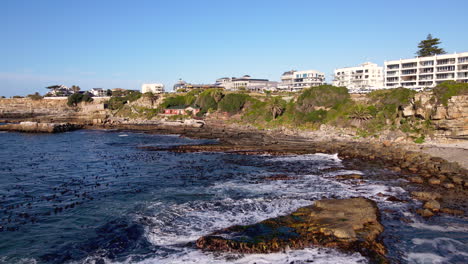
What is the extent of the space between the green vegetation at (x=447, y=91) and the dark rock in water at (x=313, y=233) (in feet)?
118

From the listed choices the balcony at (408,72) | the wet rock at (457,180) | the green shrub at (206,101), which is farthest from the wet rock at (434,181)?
the green shrub at (206,101)

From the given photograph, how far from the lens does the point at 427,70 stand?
82312mm

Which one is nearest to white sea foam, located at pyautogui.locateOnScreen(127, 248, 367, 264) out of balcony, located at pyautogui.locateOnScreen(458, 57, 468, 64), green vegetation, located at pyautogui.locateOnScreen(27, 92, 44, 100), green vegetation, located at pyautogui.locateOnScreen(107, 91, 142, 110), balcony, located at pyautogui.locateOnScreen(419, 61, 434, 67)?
balcony, located at pyautogui.locateOnScreen(458, 57, 468, 64)

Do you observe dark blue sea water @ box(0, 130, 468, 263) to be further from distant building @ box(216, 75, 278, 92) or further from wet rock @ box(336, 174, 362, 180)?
distant building @ box(216, 75, 278, 92)

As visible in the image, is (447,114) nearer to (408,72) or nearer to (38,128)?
(408,72)

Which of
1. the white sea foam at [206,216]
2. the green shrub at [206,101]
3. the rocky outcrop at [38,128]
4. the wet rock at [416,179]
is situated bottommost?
the white sea foam at [206,216]

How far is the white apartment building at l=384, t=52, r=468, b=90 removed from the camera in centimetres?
7494

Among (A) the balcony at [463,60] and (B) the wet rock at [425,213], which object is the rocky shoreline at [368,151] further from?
(A) the balcony at [463,60]

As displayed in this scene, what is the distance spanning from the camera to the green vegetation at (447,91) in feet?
156

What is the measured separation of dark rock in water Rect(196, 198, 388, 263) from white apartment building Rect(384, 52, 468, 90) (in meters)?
72.0

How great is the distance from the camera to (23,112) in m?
134

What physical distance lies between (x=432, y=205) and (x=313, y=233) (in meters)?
10.3

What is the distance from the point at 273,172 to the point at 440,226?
55.4 feet

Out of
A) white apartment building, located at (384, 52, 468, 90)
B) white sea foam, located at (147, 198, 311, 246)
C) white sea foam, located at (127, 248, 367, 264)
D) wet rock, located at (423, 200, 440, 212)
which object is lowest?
white sea foam, located at (127, 248, 367, 264)
